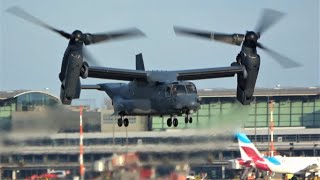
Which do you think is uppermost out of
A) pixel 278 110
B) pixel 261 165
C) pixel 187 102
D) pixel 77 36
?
pixel 77 36

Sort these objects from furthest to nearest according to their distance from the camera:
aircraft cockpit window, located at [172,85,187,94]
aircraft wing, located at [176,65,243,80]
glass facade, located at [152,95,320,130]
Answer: glass facade, located at [152,95,320,130]
aircraft wing, located at [176,65,243,80]
aircraft cockpit window, located at [172,85,187,94]

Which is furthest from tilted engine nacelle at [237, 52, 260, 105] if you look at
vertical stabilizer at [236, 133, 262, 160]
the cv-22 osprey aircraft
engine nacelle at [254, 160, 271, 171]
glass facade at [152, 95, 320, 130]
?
glass facade at [152, 95, 320, 130]

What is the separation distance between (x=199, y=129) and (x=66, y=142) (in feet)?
27.5

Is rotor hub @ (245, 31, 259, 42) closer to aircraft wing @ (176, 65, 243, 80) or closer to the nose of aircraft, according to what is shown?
aircraft wing @ (176, 65, 243, 80)

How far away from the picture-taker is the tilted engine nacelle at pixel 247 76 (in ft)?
166

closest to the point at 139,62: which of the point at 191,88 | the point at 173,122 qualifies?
the point at 191,88

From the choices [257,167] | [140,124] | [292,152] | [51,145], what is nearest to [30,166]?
[51,145]

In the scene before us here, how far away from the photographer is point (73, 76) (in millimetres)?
47688

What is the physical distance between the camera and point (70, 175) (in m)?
54.3

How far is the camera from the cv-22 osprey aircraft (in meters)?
48.4

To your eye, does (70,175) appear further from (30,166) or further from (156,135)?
(156,135)

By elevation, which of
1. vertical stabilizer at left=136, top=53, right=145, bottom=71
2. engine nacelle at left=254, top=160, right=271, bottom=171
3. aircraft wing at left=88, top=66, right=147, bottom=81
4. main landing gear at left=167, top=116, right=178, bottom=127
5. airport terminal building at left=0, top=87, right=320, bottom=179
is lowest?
engine nacelle at left=254, top=160, right=271, bottom=171

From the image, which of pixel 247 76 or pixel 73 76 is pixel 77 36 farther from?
pixel 247 76

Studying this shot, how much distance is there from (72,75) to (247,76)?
9.89 meters
